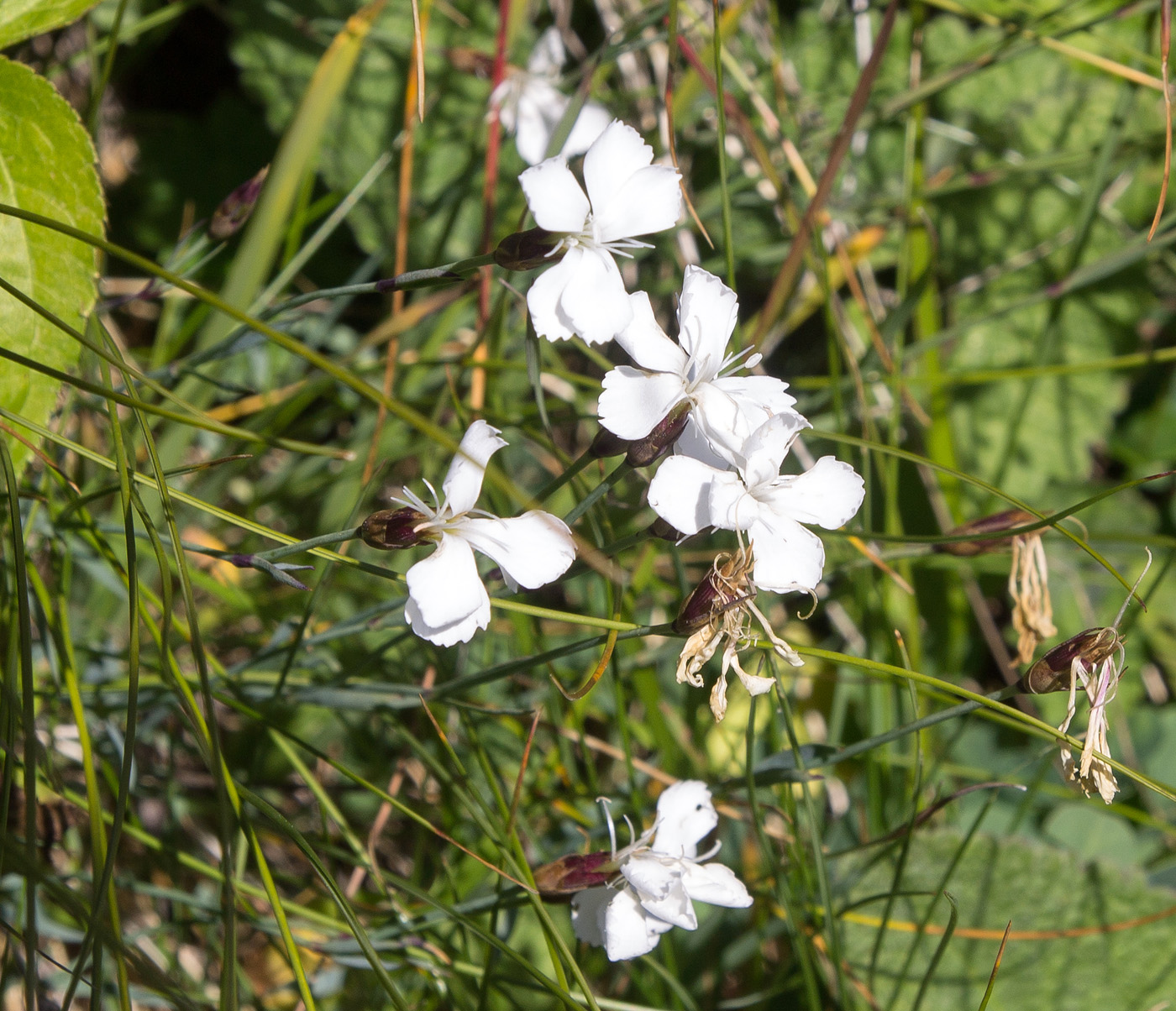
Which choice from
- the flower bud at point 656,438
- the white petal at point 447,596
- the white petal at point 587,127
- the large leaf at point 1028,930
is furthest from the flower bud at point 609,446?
the large leaf at point 1028,930

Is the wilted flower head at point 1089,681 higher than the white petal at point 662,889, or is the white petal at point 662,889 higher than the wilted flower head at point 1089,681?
the wilted flower head at point 1089,681

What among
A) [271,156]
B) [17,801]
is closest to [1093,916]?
[17,801]

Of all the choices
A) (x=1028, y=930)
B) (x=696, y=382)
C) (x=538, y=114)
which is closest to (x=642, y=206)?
(x=696, y=382)

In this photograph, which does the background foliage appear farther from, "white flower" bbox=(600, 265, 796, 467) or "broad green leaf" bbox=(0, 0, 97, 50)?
"white flower" bbox=(600, 265, 796, 467)

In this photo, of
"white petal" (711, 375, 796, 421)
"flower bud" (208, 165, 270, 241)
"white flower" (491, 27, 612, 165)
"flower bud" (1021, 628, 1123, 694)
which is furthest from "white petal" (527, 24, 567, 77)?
"flower bud" (1021, 628, 1123, 694)

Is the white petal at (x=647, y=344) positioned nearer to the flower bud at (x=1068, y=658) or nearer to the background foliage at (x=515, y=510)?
the background foliage at (x=515, y=510)

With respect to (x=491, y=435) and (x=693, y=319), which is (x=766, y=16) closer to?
(x=693, y=319)
